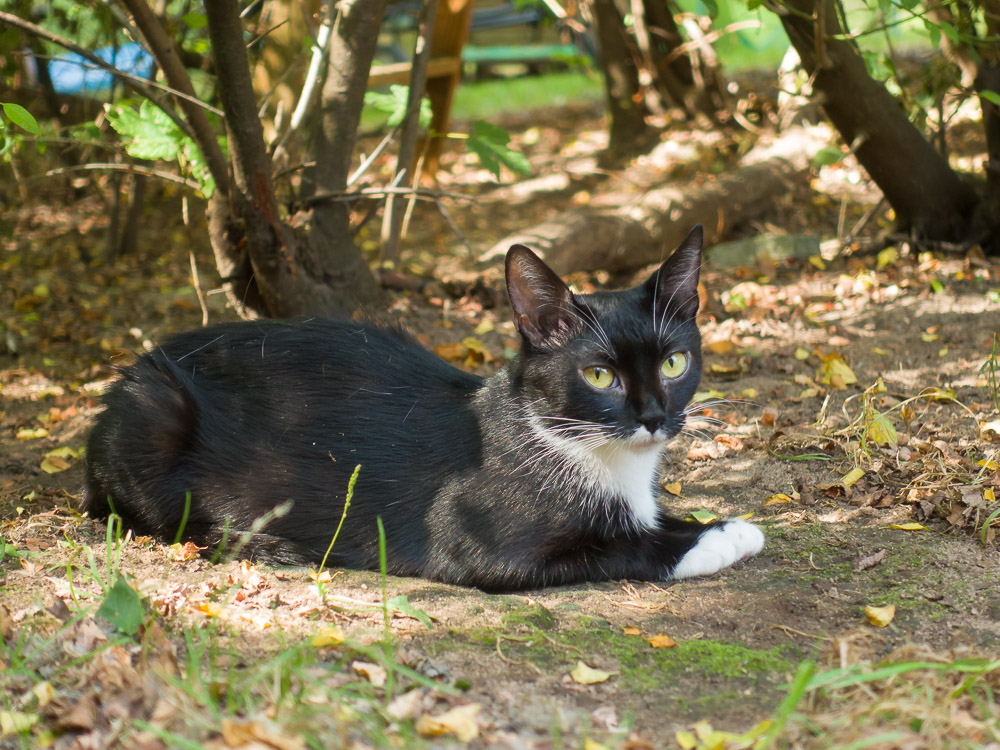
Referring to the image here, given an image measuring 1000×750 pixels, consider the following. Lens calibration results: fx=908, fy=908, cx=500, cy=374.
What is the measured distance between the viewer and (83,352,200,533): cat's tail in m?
3.16

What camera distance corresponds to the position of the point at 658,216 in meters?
6.17

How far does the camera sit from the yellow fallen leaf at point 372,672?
7.19 feet

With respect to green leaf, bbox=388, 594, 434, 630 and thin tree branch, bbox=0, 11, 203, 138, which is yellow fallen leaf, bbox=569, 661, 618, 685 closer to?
green leaf, bbox=388, 594, 434, 630

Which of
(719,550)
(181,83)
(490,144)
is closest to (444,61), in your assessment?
(490,144)

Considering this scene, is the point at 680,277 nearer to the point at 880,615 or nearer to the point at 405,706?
the point at 880,615

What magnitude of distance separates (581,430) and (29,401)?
3.17m

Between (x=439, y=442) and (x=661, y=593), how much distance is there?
0.87 meters

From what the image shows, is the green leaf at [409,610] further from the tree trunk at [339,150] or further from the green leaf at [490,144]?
the green leaf at [490,144]

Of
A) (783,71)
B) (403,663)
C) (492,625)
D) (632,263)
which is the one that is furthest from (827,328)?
(403,663)

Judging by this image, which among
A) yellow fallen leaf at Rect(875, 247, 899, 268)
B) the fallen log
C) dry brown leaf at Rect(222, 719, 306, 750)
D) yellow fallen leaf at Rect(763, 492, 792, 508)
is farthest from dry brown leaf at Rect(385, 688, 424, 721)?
yellow fallen leaf at Rect(875, 247, 899, 268)

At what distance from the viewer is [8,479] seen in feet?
12.5

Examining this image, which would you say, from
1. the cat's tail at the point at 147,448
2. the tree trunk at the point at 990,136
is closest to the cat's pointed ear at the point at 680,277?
the cat's tail at the point at 147,448

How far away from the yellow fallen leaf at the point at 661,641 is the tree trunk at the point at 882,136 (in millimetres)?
3674

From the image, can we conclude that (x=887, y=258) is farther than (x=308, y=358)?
Yes
